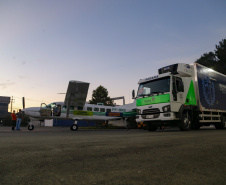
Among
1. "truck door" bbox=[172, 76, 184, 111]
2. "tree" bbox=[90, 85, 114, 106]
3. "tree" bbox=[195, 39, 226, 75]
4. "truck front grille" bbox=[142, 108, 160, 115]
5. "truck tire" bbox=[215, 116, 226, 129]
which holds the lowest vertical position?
"truck tire" bbox=[215, 116, 226, 129]

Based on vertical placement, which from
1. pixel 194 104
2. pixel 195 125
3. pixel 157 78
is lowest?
pixel 195 125

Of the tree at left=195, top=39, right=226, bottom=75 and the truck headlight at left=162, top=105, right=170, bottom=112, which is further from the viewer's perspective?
the tree at left=195, top=39, right=226, bottom=75

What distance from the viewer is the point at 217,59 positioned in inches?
1398

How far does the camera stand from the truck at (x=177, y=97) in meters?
9.84

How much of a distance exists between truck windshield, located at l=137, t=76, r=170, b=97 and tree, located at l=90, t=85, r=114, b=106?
34.2 meters

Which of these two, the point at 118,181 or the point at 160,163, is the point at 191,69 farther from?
the point at 118,181

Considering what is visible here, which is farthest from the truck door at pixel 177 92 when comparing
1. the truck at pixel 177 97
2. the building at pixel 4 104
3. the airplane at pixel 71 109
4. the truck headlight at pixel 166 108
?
the building at pixel 4 104

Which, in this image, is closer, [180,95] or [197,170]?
[197,170]

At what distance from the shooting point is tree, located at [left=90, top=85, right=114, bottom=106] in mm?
45188

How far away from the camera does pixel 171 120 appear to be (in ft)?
32.4

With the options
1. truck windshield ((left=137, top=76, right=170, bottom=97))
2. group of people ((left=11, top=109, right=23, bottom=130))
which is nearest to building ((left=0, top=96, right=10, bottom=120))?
group of people ((left=11, top=109, right=23, bottom=130))

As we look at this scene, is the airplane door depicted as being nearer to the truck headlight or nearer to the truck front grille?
the truck front grille

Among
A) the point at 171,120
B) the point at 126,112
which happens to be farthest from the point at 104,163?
the point at 126,112

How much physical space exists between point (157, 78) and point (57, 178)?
31.4 ft
